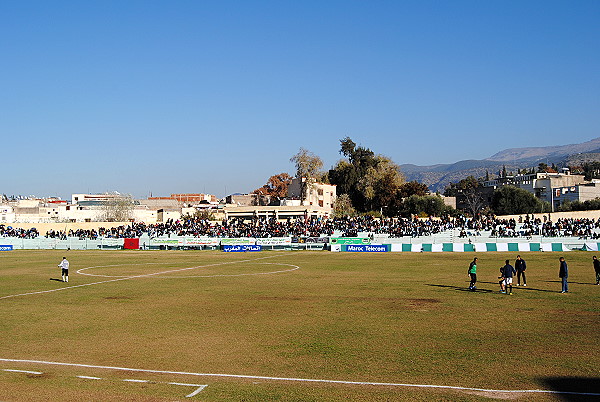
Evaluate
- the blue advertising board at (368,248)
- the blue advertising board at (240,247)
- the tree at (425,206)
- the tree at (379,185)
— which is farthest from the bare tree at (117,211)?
the blue advertising board at (368,248)

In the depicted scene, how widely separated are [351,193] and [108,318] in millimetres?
110710

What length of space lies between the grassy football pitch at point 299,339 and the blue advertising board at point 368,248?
2830 cm

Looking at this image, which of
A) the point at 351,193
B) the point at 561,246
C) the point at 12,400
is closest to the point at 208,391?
the point at 12,400

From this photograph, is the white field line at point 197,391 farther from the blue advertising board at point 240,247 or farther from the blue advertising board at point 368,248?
the blue advertising board at point 240,247

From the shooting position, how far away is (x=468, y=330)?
69.0ft

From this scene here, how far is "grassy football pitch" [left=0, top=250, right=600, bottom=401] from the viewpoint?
47.3ft

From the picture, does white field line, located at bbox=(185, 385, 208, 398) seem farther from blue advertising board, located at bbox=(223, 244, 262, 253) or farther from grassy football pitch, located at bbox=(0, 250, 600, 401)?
blue advertising board, located at bbox=(223, 244, 262, 253)

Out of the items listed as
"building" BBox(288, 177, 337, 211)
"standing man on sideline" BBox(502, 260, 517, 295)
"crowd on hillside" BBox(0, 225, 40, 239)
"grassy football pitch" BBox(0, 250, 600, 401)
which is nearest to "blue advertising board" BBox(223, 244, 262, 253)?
"grassy football pitch" BBox(0, 250, 600, 401)

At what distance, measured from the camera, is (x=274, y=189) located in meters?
178

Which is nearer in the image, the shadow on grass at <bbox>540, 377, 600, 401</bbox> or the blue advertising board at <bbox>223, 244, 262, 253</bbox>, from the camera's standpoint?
the shadow on grass at <bbox>540, 377, 600, 401</bbox>

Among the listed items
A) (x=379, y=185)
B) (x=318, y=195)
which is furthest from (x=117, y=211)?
(x=379, y=185)

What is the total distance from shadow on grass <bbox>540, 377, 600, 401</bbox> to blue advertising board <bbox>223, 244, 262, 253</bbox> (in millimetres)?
60241

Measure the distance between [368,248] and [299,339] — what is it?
163ft

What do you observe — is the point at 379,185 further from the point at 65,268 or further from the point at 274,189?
the point at 65,268
